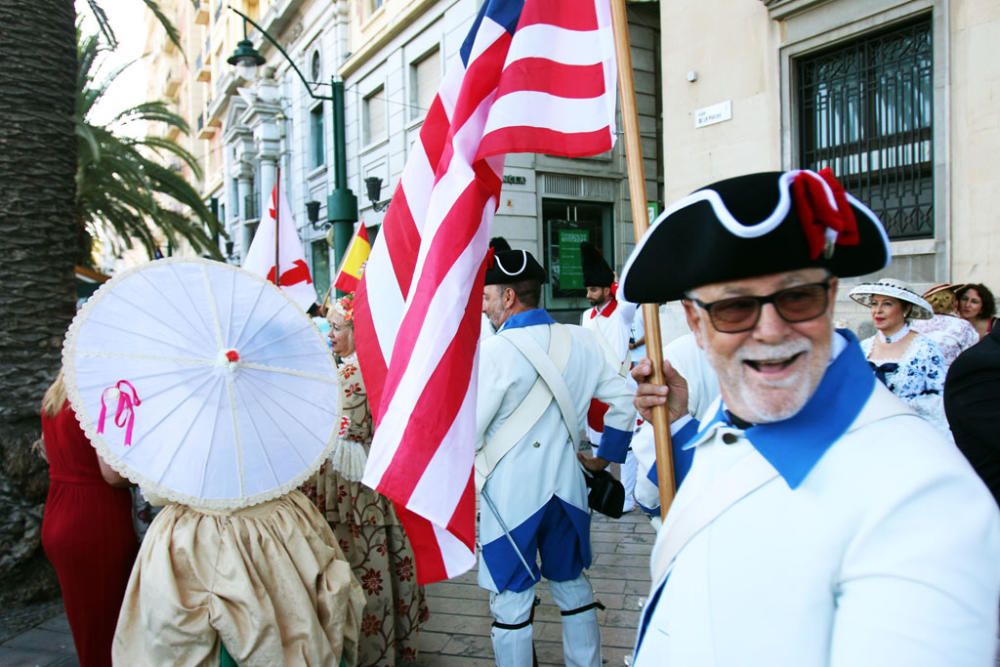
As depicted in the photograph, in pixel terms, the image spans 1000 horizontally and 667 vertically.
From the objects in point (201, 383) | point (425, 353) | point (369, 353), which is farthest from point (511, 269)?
point (201, 383)

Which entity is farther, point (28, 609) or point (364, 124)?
point (364, 124)

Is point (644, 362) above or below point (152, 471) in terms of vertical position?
above

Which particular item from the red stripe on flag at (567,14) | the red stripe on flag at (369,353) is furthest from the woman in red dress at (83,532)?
the red stripe on flag at (567,14)

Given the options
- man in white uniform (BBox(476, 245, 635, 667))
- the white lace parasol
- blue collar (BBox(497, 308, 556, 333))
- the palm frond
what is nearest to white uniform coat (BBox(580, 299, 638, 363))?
blue collar (BBox(497, 308, 556, 333))

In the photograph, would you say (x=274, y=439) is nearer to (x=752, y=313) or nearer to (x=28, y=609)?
(x=752, y=313)

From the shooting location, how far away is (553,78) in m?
2.39

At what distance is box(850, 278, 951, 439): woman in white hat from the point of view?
4012 mm

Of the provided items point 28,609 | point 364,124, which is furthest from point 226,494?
point 364,124

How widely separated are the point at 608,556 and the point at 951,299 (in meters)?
3.35

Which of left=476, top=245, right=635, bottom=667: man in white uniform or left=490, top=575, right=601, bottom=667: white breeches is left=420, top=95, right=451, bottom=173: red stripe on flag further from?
left=490, top=575, right=601, bottom=667: white breeches

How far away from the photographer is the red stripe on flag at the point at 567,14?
2406 mm

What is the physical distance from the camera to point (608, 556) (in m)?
5.12

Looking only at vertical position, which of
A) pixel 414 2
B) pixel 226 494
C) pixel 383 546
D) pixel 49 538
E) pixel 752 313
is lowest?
pixel 383 546

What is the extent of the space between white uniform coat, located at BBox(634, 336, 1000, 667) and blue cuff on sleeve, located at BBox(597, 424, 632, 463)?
6.16ft
